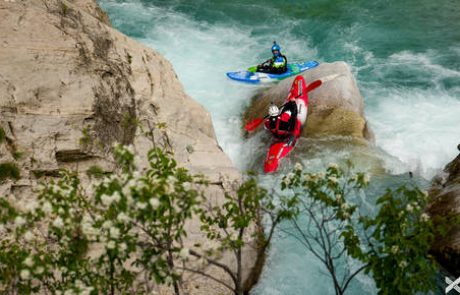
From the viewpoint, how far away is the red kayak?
10.6m

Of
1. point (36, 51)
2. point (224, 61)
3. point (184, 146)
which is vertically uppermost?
point (36, 51)

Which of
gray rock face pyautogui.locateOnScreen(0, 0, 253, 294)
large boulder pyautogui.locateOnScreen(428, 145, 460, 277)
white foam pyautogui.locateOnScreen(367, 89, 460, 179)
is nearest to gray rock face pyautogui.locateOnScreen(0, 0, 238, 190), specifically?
gray rock face pyautogui.locateOnScreen(0, 0, 253, 294)

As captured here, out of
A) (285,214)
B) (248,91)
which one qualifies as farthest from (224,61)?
(285,214)

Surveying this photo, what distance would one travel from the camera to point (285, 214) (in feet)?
15.3

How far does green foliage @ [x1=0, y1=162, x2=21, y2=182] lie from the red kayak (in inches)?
211

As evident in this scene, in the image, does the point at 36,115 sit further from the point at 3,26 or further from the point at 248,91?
the point at 248,91

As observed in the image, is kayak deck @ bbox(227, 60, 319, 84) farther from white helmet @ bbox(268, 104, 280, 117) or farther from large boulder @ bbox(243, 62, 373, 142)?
white helmet @ bbox(268, 104, 280, 117)

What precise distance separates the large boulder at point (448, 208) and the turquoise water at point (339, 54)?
732mm

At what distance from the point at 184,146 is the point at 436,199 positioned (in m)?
4.42

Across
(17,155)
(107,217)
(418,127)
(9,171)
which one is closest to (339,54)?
(418,127)

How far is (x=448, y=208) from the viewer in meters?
7.62

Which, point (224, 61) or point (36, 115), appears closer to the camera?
point (36, 115)

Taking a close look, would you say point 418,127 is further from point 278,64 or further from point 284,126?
point 284,126

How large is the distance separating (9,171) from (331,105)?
7.61 metres
